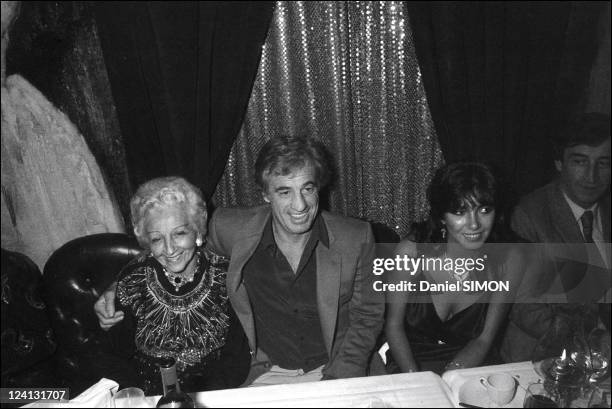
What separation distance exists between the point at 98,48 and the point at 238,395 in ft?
4.99

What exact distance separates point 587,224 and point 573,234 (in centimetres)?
8

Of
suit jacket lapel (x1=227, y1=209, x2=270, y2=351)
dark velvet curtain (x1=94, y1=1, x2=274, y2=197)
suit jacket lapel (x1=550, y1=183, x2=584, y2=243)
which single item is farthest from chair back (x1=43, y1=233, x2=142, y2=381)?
suit jacket lapel (x1=550, y1=183, x2=584, y2=243)

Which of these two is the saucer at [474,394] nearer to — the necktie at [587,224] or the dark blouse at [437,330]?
the dark blouse at [437,330]

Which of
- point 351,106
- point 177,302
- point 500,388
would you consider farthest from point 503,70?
point 177,302

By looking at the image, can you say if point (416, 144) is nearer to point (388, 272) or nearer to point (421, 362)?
point (388, 272)

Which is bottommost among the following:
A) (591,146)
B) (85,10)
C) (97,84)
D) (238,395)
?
(238,395)

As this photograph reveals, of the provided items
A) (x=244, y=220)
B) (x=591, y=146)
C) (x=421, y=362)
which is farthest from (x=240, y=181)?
(x=591, y=146)

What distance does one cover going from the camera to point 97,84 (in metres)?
2.02

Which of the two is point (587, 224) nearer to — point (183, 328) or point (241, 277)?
point (241, 277)

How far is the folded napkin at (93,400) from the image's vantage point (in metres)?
1.14

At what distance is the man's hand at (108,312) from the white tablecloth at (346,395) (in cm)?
A: 51

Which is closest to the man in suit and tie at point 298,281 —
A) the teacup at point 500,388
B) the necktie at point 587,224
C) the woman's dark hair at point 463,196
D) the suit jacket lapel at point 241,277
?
the suit jacket lapel at point 241,277

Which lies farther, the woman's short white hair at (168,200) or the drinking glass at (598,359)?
the woman's short white hair at (168,200)

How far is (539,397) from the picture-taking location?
3.67 feet
